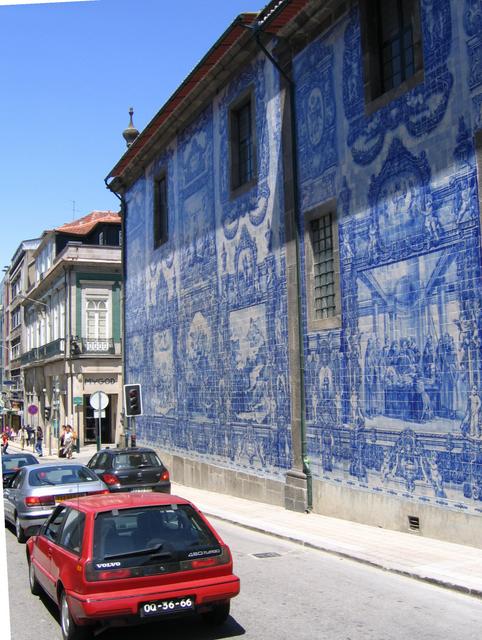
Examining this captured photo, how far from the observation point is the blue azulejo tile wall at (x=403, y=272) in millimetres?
11562

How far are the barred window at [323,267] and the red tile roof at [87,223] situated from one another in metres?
35.2

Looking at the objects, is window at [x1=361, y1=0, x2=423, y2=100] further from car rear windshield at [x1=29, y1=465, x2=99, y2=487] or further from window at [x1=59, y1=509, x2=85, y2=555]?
window at [x1=59, y1=509, x2=85, y2=555]

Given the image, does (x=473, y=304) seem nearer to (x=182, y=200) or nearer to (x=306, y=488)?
(x=306, y=488)

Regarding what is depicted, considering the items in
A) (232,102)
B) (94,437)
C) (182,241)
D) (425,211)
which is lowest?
(94,437)

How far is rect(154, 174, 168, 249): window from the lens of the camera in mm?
27328

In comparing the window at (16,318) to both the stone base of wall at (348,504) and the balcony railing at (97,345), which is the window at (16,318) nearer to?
the balcony railing at (97,345)

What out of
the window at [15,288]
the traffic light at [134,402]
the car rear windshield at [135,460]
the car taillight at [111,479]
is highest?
the window at [15,288]

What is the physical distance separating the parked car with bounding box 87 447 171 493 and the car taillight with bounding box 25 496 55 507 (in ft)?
11.8

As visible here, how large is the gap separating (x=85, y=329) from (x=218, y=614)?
40.3m

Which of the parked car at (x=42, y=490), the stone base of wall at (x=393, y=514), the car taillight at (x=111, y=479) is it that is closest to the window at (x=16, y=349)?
the car taillight at (x=111, y=479)

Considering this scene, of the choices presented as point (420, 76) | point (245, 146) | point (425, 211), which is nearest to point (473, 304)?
point (425, 211)

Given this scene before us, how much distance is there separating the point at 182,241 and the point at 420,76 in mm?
12971

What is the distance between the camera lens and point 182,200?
24.8 meters

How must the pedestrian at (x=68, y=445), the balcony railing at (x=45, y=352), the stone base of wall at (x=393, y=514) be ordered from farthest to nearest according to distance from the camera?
the balcony railing at (x=45, y=352) → the pedestrian at (x=68, y=445) → the stone base of wall at (x=393, y=514)
